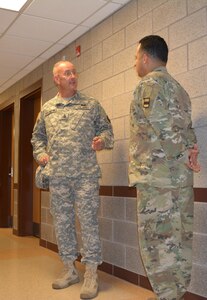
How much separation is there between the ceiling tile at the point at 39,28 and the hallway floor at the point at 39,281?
225 centimetres

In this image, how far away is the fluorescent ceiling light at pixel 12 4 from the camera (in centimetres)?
300

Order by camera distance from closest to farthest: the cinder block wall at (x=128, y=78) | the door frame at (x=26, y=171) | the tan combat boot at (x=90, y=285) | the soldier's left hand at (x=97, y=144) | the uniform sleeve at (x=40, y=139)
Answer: the cinder block wall at (x=128, y=78)
the tan combat boot at (x=90, y=285)
the soldier's left hand at (x=97, y=144)
the uniform sleeve at (x=40, y=139)
the door frame at (x=26, y=171)

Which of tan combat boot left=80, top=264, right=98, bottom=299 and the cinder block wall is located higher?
the cinder block wall

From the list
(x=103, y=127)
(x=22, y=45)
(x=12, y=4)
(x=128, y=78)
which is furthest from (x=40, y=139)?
(x=22, y=45)

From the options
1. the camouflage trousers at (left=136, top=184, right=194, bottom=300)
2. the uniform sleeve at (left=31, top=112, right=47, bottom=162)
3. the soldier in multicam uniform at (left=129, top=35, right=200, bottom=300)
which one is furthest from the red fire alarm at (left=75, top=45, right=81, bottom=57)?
the camouflage trousers at (left=136, top=184, right=194, bottom=300)

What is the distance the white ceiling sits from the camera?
306 cm

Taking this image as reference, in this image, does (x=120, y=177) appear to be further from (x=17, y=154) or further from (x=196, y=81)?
(x=17, y=154)

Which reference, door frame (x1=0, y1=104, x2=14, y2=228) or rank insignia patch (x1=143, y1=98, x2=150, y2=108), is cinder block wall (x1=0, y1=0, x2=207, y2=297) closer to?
rank insignia patch (x1=143, y1=98, x2=150, y2=108)

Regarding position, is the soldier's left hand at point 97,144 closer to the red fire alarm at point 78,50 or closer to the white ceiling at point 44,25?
the white ceiling at point 44,25

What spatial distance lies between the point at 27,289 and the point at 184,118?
1643 millimetres

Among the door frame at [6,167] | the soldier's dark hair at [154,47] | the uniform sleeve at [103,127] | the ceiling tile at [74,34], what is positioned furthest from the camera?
the door frame at [6,167]

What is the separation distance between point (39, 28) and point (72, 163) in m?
1.63

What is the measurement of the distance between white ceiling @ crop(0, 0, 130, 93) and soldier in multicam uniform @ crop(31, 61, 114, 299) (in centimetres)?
66

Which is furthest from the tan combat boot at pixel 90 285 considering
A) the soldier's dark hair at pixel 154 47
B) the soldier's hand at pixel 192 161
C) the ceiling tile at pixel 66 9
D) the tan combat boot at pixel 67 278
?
the ceiling tile at pixel 66 9
